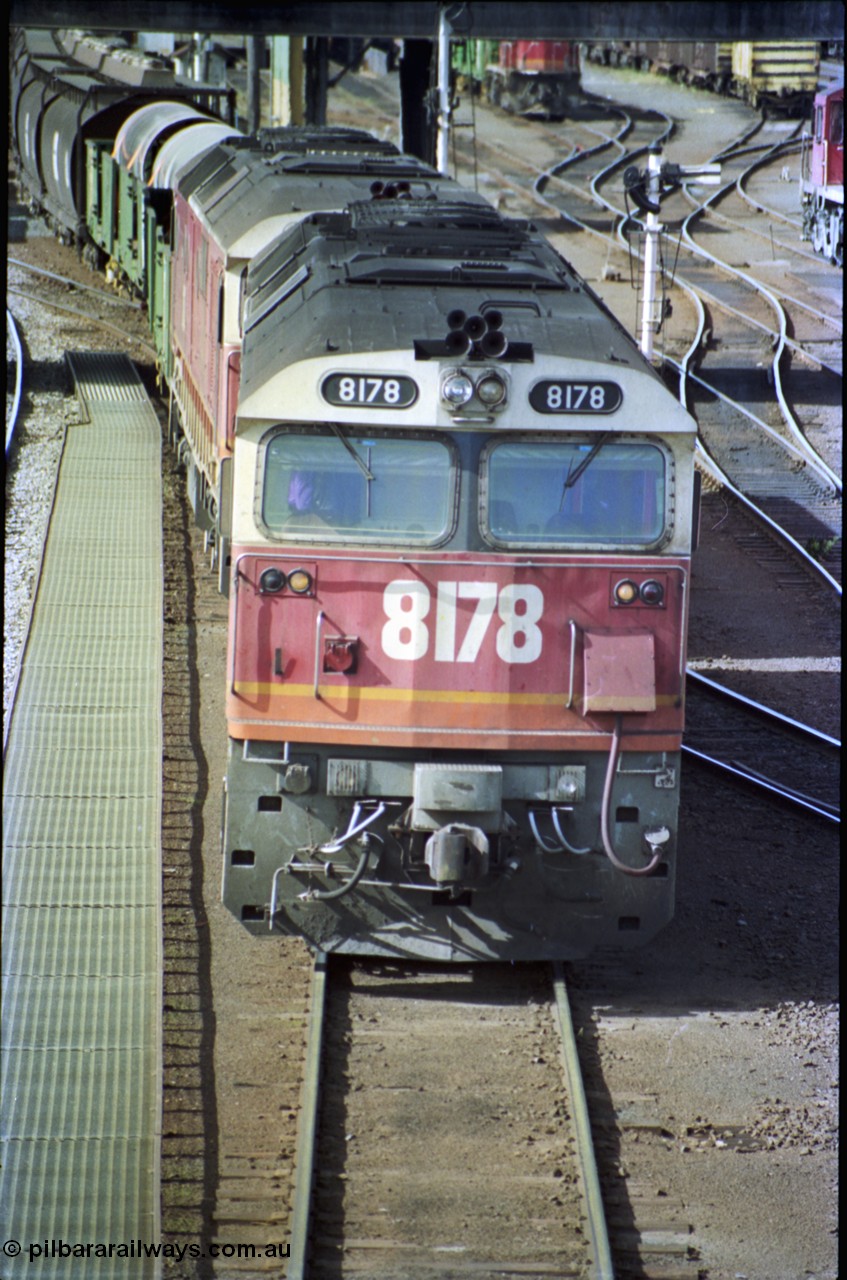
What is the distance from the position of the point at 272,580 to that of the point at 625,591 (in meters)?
1.80

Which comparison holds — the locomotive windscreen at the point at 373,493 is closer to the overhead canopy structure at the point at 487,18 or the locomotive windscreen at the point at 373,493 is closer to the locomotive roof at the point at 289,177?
the locomotive roof at the point at 289,177

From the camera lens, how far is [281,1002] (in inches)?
349

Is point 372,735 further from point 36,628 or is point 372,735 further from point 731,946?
point 36,628

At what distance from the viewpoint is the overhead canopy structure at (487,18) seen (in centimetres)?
2381

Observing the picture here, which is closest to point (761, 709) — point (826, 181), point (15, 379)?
point (15, 379)

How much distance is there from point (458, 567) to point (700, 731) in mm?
5499

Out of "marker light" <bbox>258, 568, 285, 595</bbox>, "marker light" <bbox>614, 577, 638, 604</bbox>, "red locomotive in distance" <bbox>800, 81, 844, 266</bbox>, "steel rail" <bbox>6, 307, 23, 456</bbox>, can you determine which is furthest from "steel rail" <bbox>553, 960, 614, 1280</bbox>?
"red locomotive in distance" <bbox>800, 81, 844, 266</bbox>

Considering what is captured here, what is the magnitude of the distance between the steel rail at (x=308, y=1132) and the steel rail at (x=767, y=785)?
419 centimetres

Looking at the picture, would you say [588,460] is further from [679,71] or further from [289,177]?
[679,71]

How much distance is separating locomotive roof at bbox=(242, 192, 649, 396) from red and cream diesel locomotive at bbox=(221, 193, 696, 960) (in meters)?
0.04

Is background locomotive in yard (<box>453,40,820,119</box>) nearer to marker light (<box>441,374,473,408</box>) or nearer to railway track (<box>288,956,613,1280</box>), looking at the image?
marker light (<box>441,374,473,408</box>)

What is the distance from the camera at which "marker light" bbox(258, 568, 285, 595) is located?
832cm

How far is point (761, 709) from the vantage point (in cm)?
1368

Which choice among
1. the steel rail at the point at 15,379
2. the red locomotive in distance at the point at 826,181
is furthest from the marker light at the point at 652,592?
the red locomotive in distance at the point at 826,181
